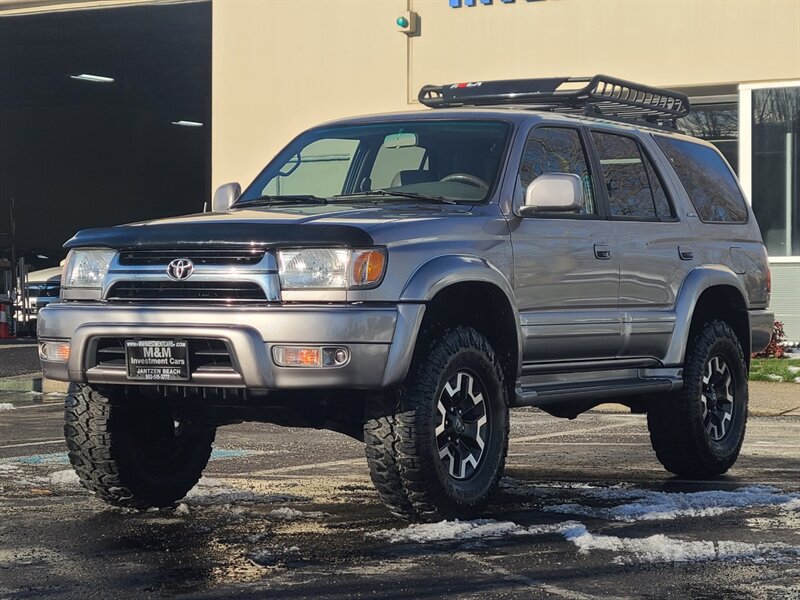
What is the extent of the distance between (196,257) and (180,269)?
0.09 meters

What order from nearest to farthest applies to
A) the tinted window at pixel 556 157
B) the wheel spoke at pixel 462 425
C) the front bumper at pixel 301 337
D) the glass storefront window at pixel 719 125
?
the front bumper at pixel 301 337, the wheel spoke at pixel 462 425, the tinted window at pixel 556 157, the glass storefront window at pixel 719 125

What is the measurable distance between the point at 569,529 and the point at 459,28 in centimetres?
1493

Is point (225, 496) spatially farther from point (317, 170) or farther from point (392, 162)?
point (392, 162)

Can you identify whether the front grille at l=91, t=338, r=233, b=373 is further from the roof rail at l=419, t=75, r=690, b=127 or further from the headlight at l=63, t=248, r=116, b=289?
the roof rail at l=419, t=75, r=690, b=127

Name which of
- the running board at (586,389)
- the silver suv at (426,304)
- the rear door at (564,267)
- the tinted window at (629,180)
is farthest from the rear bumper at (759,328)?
the rear door at (564,267)

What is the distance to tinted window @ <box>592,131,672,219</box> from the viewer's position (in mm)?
8867

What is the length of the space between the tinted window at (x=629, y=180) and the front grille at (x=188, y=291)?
260 cm

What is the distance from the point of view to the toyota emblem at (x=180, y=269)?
279 inches

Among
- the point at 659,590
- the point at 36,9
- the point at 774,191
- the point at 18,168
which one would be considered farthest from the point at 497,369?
the point at 18,168

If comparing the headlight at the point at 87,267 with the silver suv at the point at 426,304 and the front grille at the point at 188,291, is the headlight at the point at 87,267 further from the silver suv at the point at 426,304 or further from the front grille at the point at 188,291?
the front grille at the point at 188,291

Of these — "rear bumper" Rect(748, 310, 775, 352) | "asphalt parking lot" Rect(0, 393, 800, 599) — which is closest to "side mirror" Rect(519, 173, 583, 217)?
"asphalt parking lot" Rect(0, 393, 800, 599)

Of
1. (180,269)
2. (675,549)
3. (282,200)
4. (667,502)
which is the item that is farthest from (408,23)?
(675,549)

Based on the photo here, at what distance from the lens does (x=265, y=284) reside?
690 centimetres

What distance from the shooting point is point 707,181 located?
9.90 meters
